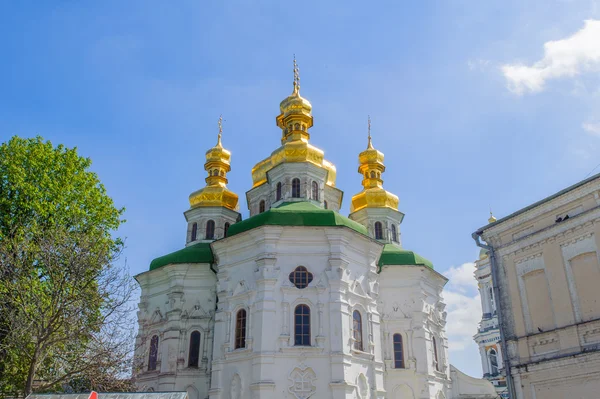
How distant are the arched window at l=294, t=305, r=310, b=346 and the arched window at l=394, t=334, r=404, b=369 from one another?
18.0ft

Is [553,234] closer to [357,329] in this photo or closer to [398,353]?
[357,329]

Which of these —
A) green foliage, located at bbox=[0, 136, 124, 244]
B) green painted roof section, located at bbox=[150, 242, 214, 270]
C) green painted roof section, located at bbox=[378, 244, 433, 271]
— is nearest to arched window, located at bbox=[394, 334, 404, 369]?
green painted roof section, located at bbox=[378, 244, 433, 271]

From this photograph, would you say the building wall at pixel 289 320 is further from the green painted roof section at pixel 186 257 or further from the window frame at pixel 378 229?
the window frame at pixel 378 229

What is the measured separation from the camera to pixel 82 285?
13.1 m

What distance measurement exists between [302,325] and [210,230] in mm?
9850

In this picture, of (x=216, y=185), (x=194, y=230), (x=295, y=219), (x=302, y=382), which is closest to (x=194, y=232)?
(x=194, y=230)

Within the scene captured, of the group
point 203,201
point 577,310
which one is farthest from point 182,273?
point 577,310

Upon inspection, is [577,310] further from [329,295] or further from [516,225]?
[329,295]

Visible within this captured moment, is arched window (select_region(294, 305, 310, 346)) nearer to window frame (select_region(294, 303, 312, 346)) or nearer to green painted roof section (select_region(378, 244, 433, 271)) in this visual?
window frame (select_region(294, 303, 312, 346))

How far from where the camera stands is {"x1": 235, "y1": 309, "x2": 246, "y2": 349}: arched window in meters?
17.3

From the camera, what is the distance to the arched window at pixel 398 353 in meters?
20.5

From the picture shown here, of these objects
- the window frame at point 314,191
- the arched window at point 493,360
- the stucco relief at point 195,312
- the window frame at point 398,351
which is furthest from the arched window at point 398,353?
the arched window at point 493,360

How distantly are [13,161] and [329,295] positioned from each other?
1038cm

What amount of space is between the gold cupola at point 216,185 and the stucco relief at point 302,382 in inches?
455
